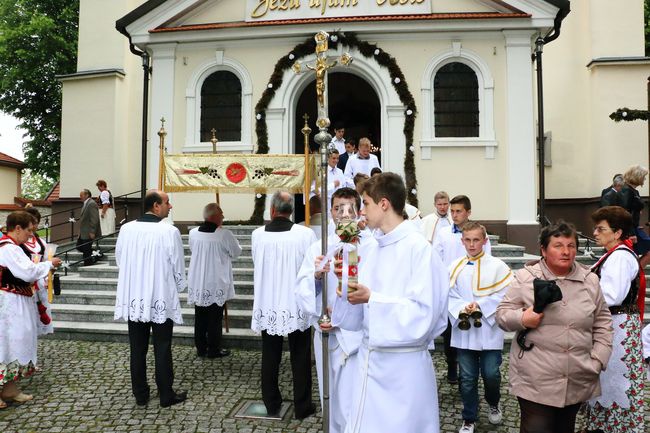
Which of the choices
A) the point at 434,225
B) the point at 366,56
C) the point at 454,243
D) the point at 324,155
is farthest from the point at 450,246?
the point at 366,56

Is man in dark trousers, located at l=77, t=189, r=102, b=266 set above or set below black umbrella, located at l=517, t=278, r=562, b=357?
above

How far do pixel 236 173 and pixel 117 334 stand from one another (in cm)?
332

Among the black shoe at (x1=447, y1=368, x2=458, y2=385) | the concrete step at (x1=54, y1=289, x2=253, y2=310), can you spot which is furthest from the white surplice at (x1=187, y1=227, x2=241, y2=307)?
the black shoe at (x1=447, y1=368, x2=458, y2=385)

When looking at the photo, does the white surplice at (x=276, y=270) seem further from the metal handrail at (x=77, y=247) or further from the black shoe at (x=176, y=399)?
the metal handrail at (x=77, y=247)

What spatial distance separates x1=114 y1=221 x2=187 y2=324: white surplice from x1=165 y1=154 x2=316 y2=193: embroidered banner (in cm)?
125

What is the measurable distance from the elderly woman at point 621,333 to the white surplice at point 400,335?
1.79 meters

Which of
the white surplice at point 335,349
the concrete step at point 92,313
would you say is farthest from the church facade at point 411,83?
the white surplice at point 335,349

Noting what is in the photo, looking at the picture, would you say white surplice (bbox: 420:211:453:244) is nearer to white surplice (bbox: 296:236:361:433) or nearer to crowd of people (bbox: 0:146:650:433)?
crowd of people (bbox: 0:146:650:433)

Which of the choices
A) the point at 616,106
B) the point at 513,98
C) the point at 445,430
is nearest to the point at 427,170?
the point at 513,98

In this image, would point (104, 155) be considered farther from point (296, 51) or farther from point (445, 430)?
point (445, 430)

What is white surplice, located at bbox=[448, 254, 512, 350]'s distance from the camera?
14.5 feet

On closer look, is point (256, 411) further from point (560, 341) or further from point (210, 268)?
point (560, 341)

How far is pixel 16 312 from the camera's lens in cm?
545

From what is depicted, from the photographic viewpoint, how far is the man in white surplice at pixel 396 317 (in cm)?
280
